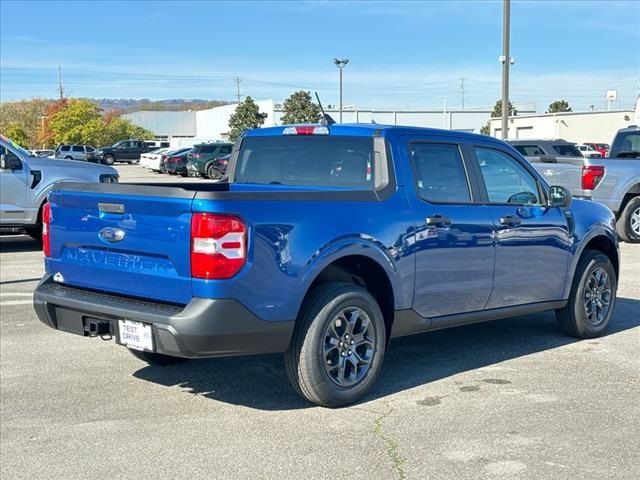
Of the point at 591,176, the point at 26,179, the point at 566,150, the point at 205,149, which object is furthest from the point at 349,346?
the point at 205,149

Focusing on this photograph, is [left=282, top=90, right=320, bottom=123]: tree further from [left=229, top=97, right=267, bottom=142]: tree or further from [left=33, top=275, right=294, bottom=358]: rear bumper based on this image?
[left=33, top=275, right=294, bottom=358]: rear bumper

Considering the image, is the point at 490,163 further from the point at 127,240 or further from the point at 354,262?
the point at 127,240

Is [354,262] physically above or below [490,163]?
below

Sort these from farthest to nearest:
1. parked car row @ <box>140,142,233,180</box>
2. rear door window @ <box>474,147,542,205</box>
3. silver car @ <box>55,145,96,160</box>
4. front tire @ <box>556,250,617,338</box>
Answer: silver car @ <box>55,145,96,160</box> → parked car row @ <box>140,142,233,180</box> → front tire @ <box>556,250,617,338</box> → rear door window @ <box>474,147,542,205</box>

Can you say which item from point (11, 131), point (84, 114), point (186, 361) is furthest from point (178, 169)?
point (11, 131)

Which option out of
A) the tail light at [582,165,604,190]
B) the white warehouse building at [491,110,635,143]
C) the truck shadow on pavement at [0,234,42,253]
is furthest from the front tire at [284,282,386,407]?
the white warehouse building at [491,110,635,143]

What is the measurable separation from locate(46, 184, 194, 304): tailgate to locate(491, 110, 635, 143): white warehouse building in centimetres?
6295

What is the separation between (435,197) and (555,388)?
62.7 inches

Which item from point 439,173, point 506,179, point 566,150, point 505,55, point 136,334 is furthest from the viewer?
point 505,55

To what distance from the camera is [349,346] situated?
5.07 m

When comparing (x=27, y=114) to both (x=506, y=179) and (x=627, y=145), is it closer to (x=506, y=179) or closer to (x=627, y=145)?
(x=627, y=145)

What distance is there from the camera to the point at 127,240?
468 centimetres

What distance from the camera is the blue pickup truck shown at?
4410 mm

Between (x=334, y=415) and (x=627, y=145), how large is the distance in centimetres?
1189
